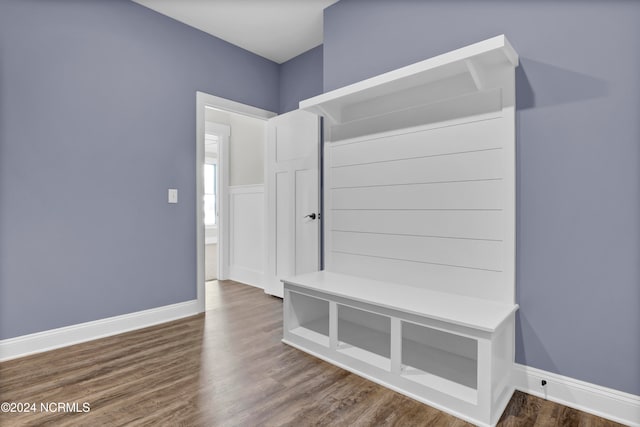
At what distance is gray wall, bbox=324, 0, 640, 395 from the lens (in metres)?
1.50

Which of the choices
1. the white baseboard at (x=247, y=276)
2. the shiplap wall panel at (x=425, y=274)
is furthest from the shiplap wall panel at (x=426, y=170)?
the white baseboard at (x=247, y=276)

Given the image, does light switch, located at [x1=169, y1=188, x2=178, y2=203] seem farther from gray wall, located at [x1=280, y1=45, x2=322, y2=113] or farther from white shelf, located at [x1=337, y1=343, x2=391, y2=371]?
white shelf, located at [x1=337, y1=343, x2=391, y2=371]

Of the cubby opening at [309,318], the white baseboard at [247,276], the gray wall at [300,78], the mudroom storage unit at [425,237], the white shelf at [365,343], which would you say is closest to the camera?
the mudroom storage unit at [425,237]

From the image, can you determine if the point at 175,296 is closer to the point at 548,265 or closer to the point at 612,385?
the point at 548,265

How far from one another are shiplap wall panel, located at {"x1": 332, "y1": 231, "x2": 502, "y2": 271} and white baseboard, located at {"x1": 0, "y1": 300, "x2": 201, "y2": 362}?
1.56 meters

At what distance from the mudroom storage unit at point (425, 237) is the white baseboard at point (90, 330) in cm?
121

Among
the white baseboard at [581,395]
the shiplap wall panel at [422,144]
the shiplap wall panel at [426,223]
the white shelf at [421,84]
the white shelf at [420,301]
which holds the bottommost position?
the white baseboard at [581,395]

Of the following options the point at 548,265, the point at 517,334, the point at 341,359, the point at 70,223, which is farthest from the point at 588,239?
the point at 70,223

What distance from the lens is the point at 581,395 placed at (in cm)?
160

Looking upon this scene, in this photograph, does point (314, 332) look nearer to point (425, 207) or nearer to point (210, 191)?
point (425, 207)

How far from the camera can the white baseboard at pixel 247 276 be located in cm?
410

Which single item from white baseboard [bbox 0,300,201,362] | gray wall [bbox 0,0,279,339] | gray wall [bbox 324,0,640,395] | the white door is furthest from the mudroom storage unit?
gray wall [bbox 0,0,279,339]

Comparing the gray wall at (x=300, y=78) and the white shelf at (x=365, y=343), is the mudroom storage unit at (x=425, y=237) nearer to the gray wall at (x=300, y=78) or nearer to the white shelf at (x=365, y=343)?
the white shelf at (x=365, y=343)

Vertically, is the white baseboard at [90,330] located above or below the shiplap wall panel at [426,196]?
below
